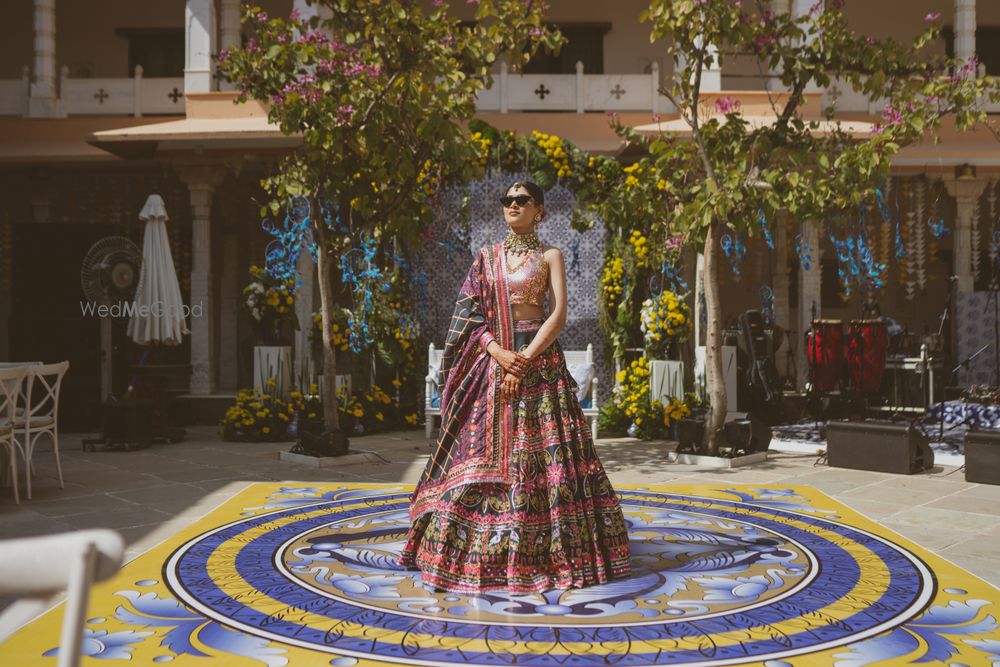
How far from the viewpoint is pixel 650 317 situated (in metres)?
10.3

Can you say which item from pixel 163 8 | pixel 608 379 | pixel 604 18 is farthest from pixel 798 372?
pixel 163 8

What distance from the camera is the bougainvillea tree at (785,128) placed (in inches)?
298

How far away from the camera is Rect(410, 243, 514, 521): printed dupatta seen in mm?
4254

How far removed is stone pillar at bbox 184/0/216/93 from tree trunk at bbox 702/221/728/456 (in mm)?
7457

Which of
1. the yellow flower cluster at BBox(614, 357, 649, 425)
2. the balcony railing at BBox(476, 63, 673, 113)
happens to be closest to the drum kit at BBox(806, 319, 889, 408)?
the yellow flower cluster at BBox(614, 357, 649, 425)

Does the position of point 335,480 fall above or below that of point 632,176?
below

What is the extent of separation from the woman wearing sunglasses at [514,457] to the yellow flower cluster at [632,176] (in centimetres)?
581

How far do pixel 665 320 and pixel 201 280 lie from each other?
20.2 ft

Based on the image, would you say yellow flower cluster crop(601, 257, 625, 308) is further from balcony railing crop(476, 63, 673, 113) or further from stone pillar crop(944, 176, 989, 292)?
stone pillar crop(944, 176, 989, 292)

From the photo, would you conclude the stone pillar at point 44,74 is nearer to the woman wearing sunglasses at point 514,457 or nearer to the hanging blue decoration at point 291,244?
the hanging blue decoration at point 291,244

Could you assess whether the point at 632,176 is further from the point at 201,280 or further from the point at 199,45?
the point at 199,45

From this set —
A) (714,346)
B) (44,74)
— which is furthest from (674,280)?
(44,74)

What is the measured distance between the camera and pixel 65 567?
1.30m

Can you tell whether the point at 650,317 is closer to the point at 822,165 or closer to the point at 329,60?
the point at 822,165
